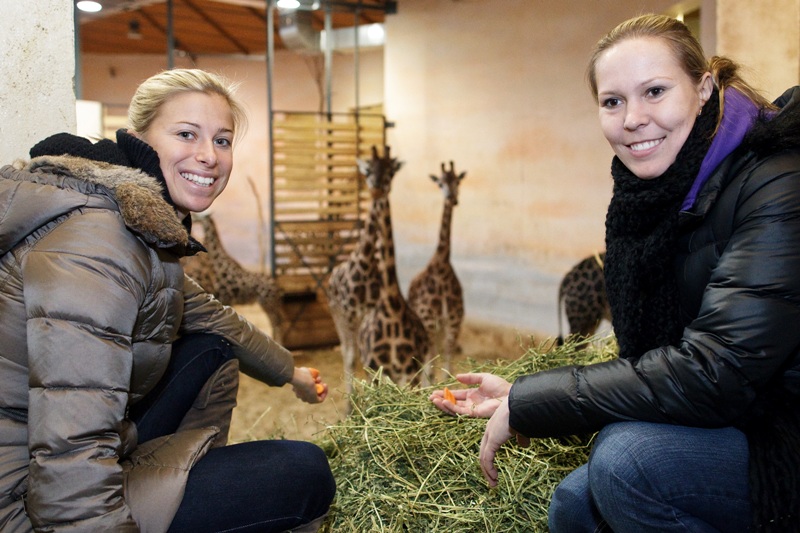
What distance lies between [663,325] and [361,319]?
2.94m

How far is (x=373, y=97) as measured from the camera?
5410 mm

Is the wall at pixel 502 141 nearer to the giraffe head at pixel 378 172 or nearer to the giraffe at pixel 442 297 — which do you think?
the giraffe at pixel 442 297

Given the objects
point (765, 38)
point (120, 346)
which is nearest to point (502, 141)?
point (765, 38)

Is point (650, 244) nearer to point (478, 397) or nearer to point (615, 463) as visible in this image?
point (615, 463)

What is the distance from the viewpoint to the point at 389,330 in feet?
13.0

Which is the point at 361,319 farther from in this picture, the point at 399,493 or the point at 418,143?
the point at 399,493

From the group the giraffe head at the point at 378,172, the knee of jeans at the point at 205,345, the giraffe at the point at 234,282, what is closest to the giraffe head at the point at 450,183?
the giraffe head at the point at 378,172

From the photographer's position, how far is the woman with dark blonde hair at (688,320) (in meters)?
1.31

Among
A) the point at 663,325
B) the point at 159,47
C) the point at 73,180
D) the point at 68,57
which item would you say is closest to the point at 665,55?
the point at 663,325

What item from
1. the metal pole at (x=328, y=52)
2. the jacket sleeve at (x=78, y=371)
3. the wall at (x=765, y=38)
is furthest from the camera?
the metal pole at (x=328, y=52)

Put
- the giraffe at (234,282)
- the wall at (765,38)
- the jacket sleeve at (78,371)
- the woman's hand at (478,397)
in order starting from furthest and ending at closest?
the giraffe at (234,282) → the wall at (765,38) → the woman's hand at (478,397) → the jacket sleeve at (78,371)

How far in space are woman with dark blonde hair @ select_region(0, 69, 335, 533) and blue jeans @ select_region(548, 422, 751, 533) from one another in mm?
642

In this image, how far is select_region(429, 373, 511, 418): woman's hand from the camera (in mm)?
1824

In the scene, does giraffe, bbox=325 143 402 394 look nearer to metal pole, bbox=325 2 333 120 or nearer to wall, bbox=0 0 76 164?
metal pole, bbox=325 2 333 120
